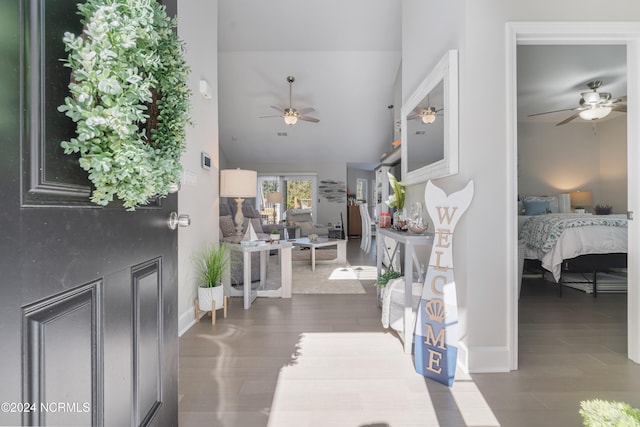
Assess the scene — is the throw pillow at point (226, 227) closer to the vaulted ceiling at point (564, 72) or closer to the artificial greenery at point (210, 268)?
the artificial greenery at point (210, 268)

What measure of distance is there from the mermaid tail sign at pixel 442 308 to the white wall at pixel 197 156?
71.1 inches

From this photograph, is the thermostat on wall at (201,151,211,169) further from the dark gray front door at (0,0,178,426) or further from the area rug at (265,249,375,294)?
the dark gray front door at (0,0,178,426)

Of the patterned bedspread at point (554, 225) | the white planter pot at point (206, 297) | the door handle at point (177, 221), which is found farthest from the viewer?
the patterned bedspread at point (554, 225)

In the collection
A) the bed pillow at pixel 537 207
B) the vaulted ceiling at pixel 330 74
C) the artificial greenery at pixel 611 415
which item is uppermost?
the vaulted ceiling at pixel 330 74

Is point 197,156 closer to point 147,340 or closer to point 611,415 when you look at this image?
point 147,340

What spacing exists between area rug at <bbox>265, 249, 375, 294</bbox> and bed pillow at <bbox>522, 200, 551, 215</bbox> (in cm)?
319

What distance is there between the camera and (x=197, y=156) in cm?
282

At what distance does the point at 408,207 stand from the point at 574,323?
5.77 ft

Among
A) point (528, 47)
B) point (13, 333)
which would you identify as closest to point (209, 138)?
point (13, 333)

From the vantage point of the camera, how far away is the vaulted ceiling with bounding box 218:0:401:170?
4.65 metres

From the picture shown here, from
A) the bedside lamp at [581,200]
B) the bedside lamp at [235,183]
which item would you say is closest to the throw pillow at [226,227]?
the bedside lamp at [235,183]

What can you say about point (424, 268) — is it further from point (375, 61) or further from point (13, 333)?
point (375, 61)

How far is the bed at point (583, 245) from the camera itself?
344cm

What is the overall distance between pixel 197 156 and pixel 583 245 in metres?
4.18
